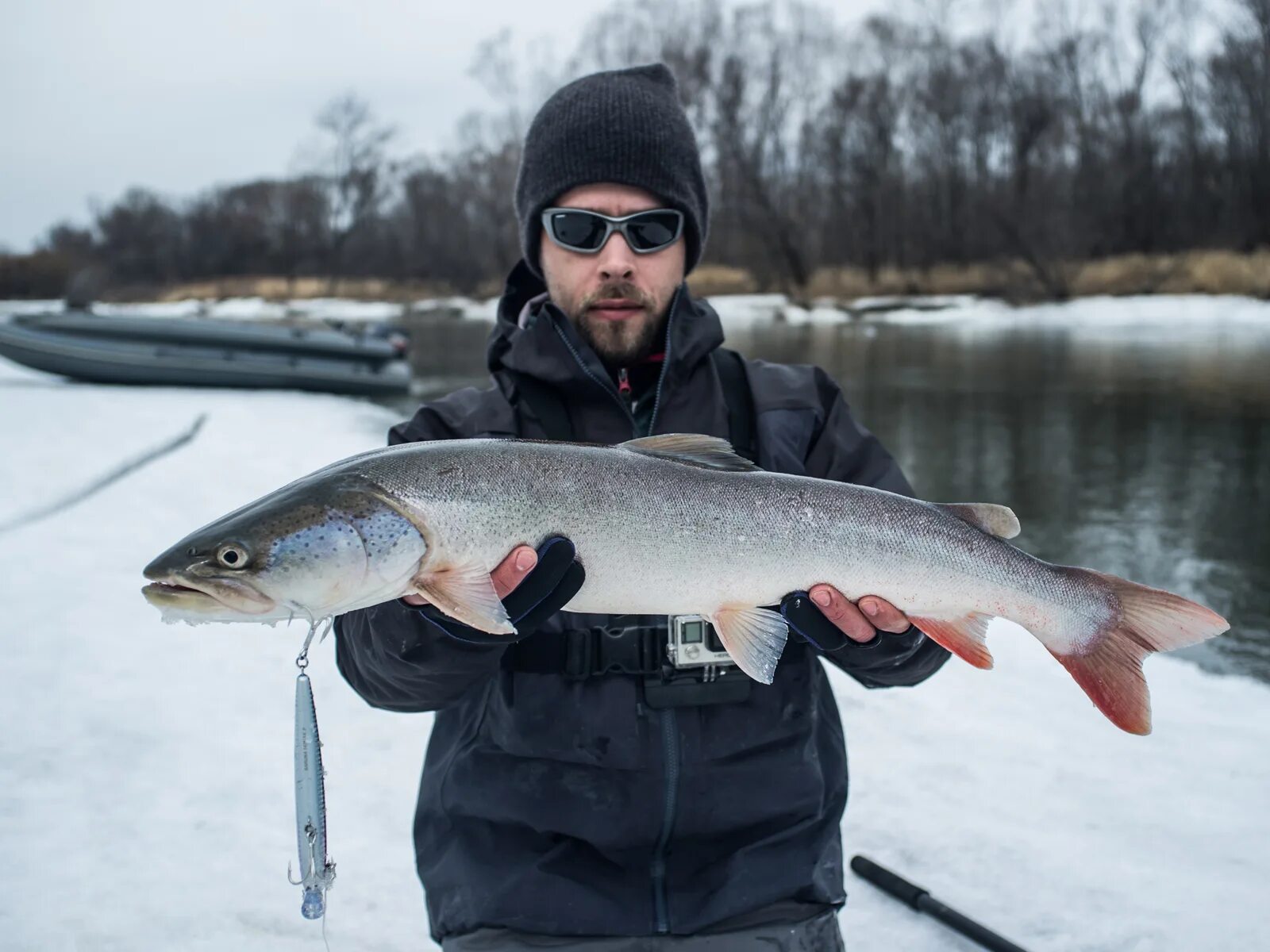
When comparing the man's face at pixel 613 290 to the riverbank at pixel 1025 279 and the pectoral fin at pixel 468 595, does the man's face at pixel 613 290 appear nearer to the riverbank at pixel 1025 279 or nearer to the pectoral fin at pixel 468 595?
the pectoral fin at pixel 468 595

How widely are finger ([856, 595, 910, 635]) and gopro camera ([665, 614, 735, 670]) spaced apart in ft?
1.14

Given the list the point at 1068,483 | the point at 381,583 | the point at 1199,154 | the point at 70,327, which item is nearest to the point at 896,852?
the point at 381,583

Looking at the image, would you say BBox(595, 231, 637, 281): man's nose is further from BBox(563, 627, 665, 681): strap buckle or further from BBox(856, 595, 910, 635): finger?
BBox(856, 595, 910, 635): finger

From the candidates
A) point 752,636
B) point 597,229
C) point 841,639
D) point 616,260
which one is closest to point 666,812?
point 752,636

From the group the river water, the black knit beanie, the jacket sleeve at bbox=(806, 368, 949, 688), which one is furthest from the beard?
the river water

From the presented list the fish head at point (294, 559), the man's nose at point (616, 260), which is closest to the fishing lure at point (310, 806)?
the fish head at point (294, 559)

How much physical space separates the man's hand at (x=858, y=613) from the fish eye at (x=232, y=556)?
1.15 metres

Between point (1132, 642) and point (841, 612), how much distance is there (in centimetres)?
65

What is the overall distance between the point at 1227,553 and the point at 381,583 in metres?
6.98

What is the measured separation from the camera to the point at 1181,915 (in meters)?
2.66

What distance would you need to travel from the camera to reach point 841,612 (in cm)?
209

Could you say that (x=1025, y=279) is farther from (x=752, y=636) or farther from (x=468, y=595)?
(x=468, y=595)

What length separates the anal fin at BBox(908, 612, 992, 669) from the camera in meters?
2.13

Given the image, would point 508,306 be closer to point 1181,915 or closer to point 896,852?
point 896,852
